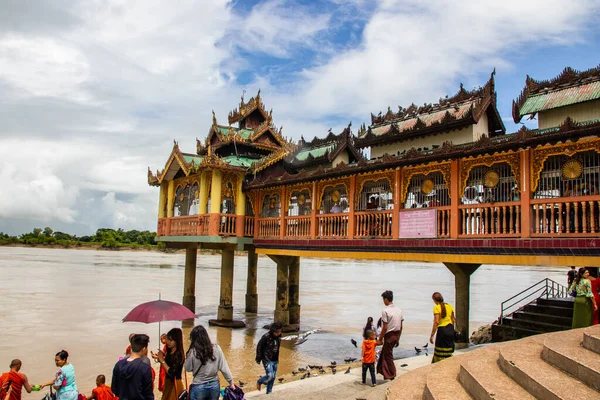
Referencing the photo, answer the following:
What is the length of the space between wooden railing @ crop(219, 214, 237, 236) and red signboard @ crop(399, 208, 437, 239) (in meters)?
7.39

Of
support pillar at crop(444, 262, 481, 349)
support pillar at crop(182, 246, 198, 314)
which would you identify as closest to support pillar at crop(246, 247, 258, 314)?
support pillar at crop(182, 246, 198, 314)

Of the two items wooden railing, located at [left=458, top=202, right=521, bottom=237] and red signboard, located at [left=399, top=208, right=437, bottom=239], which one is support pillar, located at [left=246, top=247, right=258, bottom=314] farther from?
wooden railing, located at [left=458, top=202, right=521, bottom=237]

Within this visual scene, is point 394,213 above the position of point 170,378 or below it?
above

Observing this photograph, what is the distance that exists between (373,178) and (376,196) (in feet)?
1.83

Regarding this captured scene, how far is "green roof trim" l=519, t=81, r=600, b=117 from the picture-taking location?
38.3 ft

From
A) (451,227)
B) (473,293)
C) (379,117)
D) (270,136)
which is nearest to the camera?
(451,227)

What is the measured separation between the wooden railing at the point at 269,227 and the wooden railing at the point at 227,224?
3.13 ft

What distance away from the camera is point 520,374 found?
623cm

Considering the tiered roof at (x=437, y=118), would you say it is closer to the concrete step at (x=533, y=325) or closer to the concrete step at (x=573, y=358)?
the concrete step at (x=533, y=325)

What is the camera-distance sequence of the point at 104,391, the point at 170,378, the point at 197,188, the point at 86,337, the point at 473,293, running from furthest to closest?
the point at 473,293 → the point at 197,188 → the point at 86,337 → the point at 104,391 → the point at 170,378

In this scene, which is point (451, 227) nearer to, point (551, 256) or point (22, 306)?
point (551, 256)

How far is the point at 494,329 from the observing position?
1446cm

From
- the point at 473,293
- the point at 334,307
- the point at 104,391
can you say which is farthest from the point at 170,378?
the point at 473,293

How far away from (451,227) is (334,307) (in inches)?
691
